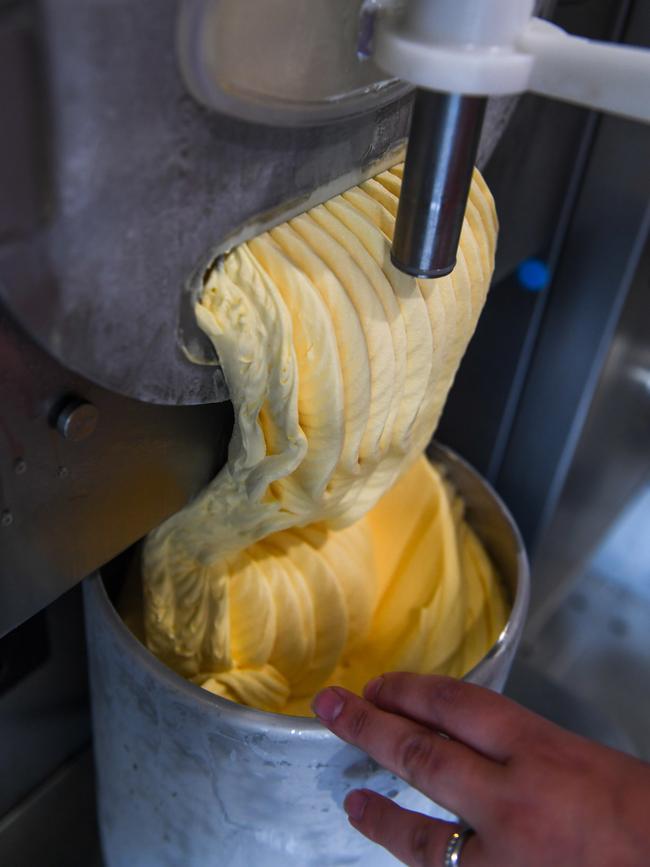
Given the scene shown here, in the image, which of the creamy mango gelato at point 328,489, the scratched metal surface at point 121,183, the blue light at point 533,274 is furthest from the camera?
the blue light at point 533,274

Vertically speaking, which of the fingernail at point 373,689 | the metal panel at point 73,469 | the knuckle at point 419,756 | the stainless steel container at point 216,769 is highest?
the metal panel at point 73,469

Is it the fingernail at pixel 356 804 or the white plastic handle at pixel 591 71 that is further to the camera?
the fingernail at pixel 356 804

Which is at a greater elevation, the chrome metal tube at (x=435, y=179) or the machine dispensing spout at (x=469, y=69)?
the machine dispensing spout at (x=469, y=69)

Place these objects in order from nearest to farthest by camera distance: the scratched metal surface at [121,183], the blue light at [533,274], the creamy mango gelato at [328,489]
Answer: the scratched metal surface at [121,183]
the creamy mango gelato at [328,489]
the blue light at [533,274]

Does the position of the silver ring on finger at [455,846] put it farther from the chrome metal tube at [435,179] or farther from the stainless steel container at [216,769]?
the chrome metal tube at [435,179]

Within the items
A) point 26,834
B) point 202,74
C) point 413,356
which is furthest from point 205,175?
point 26,834

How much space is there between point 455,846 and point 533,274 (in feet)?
1.36

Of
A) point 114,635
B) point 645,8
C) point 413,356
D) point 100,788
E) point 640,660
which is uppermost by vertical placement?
point 645,8

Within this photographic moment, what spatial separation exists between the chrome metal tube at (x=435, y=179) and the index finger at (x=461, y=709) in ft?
0.62

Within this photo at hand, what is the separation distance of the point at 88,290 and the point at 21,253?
0.10 feet

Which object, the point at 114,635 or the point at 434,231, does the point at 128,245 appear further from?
the point at 114,635

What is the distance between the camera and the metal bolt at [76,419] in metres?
0.31

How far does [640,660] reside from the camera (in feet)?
3.09

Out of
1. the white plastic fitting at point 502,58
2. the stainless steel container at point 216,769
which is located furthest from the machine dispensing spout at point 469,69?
the stainless steel container at point 216,769
